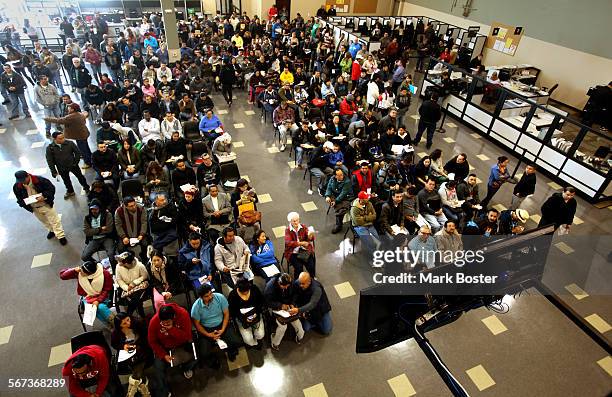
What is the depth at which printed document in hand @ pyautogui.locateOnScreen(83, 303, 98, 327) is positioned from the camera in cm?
409

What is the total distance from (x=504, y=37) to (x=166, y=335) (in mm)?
16427

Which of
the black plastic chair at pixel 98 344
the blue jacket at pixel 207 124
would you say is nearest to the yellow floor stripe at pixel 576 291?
the black plastic chair at pixel 98 344

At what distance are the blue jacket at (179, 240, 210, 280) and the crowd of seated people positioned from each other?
0.04ft

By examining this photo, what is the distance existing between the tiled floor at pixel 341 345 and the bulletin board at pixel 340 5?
59.0ft

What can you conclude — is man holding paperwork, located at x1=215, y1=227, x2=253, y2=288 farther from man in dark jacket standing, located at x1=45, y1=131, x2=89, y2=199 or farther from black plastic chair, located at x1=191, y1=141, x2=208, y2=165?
man in dark jacket standing, located at x1=45, y1=131, x2=89, y2=199

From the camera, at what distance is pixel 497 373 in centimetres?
446

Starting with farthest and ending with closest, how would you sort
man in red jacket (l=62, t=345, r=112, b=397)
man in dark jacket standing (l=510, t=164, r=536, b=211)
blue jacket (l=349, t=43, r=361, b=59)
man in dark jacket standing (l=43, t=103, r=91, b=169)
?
1. blue jacket (l=349, t=43, r=361, b=59)
2. man in dark jacket standing (l=43, t=103, r=91, b=169)
3. man in dark jacket standing (l=510, t=164, r=536, b=211)
4. man in red jacket (l=62, t=345, r=112, b=397)

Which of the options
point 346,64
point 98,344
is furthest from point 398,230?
point 346,64

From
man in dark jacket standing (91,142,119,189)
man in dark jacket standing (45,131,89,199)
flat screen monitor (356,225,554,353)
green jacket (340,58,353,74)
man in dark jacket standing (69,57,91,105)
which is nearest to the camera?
flat screen monitor (356,225,554,353)

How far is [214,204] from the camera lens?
5.72m

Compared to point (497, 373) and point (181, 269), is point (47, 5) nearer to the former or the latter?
point (181, 269)

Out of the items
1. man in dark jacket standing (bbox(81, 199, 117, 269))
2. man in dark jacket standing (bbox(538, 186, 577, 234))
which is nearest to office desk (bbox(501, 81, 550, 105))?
man in dark jacket standing (bbox(538, 186, 577, 234))

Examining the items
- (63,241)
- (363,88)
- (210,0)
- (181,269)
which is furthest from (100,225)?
(210,0)

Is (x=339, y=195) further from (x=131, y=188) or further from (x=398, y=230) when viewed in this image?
(x=131, y=188)
